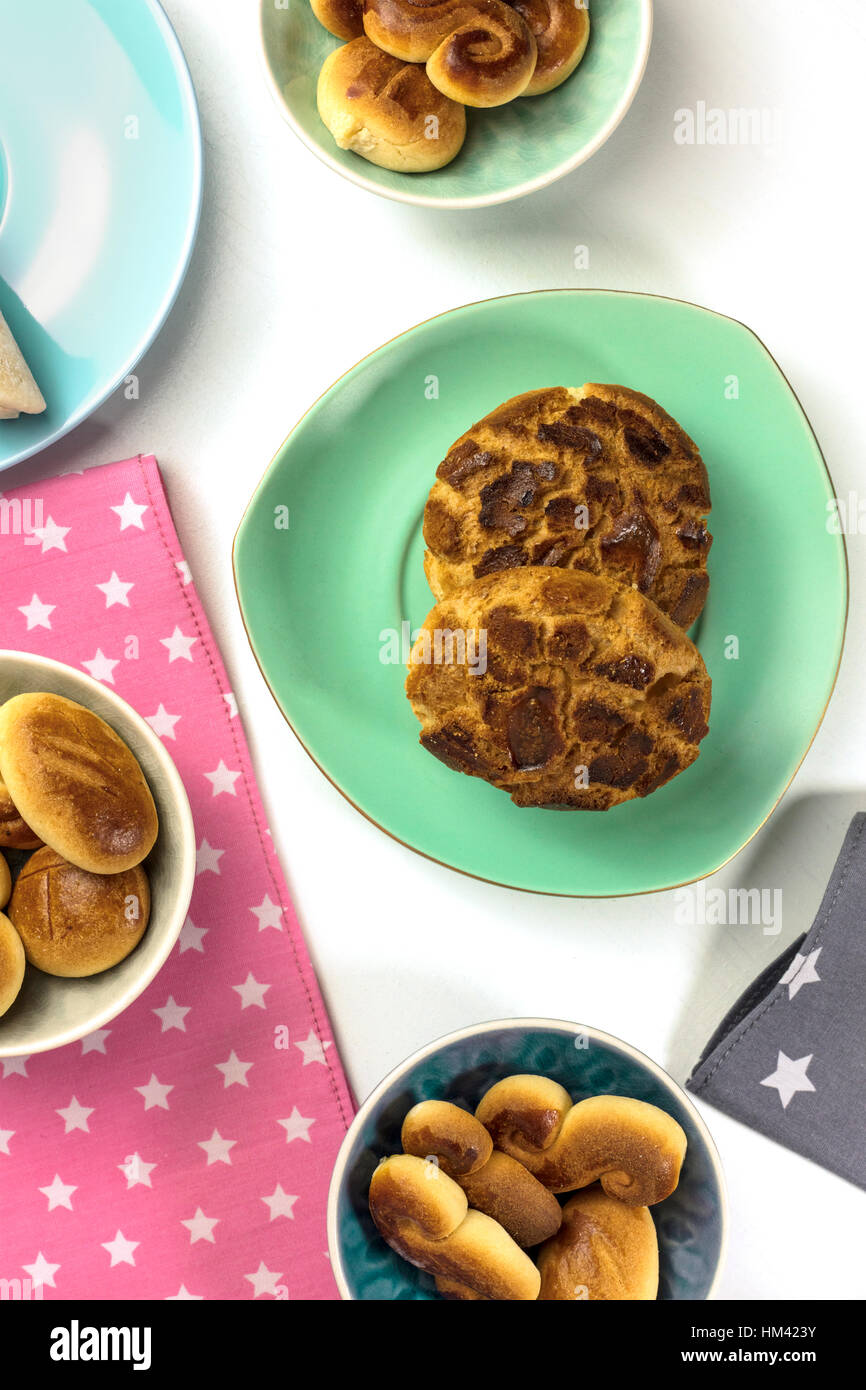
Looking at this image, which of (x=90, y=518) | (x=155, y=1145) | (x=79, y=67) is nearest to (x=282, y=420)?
(x=90, y=518)

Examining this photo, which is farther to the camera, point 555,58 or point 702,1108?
point 702,1108

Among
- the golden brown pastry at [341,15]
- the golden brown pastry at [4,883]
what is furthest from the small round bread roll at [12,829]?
the golden brown pastry at [341,15]

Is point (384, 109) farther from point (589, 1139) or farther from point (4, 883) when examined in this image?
point (589, 1139)

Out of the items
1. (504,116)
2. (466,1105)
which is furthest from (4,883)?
(504,116)

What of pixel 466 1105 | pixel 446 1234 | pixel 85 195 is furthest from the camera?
pixel 85 195

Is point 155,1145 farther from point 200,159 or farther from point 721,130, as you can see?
point 721,130
